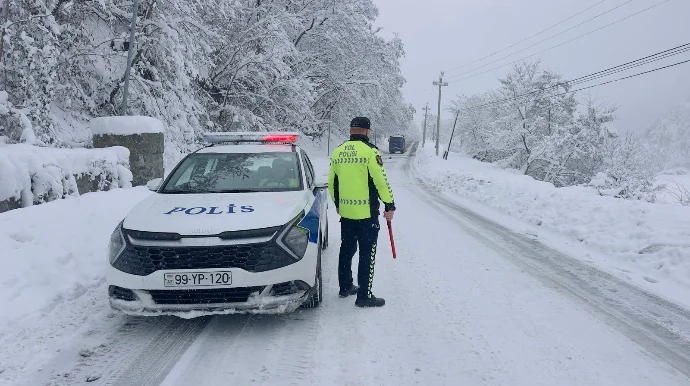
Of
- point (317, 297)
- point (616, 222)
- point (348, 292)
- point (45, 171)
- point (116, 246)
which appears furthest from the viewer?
point (616, 222)

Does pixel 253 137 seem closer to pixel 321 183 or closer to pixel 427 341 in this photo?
pixel 321 183

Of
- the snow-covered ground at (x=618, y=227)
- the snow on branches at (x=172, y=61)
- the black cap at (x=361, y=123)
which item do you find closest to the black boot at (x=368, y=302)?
the black cap at (x=361, y=123)

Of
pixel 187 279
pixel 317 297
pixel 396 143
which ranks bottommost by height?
pixel 317 297

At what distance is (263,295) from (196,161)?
2.29 metres

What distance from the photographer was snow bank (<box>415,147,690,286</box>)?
6234 millimetres

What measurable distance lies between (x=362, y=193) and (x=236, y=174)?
5.01ft

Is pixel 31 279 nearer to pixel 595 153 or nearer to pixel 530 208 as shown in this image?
pixel 530 208

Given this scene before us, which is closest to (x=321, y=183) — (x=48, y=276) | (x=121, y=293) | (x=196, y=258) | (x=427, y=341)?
(x=196, y=258)

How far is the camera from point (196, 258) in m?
3.60

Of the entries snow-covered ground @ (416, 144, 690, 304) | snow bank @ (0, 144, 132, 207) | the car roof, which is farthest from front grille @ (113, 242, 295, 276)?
snow-covered ground @ (416, 144, 690, 304)

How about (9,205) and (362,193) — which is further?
(9,205)

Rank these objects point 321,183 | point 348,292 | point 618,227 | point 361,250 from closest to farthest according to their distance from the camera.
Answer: point 361,250
point 348,292
point 321,183
point 618,227

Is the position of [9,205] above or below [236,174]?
below

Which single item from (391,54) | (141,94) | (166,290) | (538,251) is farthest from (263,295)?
(391,54)
